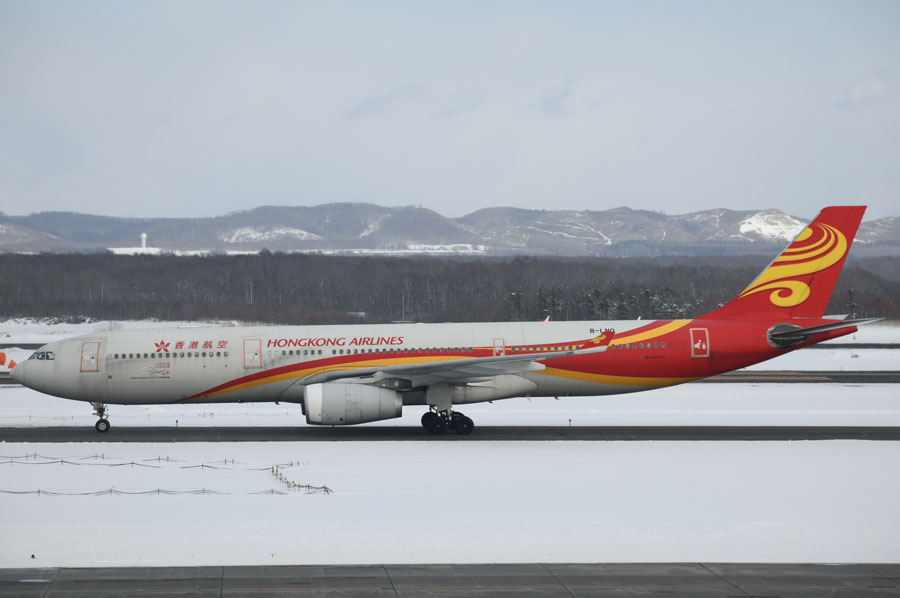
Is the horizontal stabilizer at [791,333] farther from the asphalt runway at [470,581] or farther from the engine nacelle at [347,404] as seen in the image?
the asphalt runway at [470,581]

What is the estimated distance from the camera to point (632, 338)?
103 ft

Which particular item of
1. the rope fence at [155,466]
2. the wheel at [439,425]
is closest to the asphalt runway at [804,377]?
the wheel at [439,425]

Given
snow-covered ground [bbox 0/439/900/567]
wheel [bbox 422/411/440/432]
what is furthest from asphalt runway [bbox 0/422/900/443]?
snow-covered ground [bbox 0/439/900/567]

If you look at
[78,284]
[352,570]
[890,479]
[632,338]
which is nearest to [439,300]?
[78,284]

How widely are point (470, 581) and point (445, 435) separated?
608 inches

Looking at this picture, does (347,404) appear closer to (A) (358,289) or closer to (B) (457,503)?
(B) (457,503)

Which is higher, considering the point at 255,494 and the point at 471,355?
the point at 471,355

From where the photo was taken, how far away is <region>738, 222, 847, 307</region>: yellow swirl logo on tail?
106 ft

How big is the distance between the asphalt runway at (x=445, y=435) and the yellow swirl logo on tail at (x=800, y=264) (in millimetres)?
4562

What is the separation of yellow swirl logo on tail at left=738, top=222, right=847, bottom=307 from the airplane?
0.88 m

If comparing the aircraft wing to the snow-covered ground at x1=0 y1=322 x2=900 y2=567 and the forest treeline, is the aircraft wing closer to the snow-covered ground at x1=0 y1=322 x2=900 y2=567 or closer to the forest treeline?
the snow-covered ground at x1=0 y1=322 x2=900 y2=567

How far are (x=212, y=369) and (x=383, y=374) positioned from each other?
19.1 ft

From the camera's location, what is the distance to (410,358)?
3084cm

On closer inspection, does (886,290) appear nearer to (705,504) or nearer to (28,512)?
(705,504)
